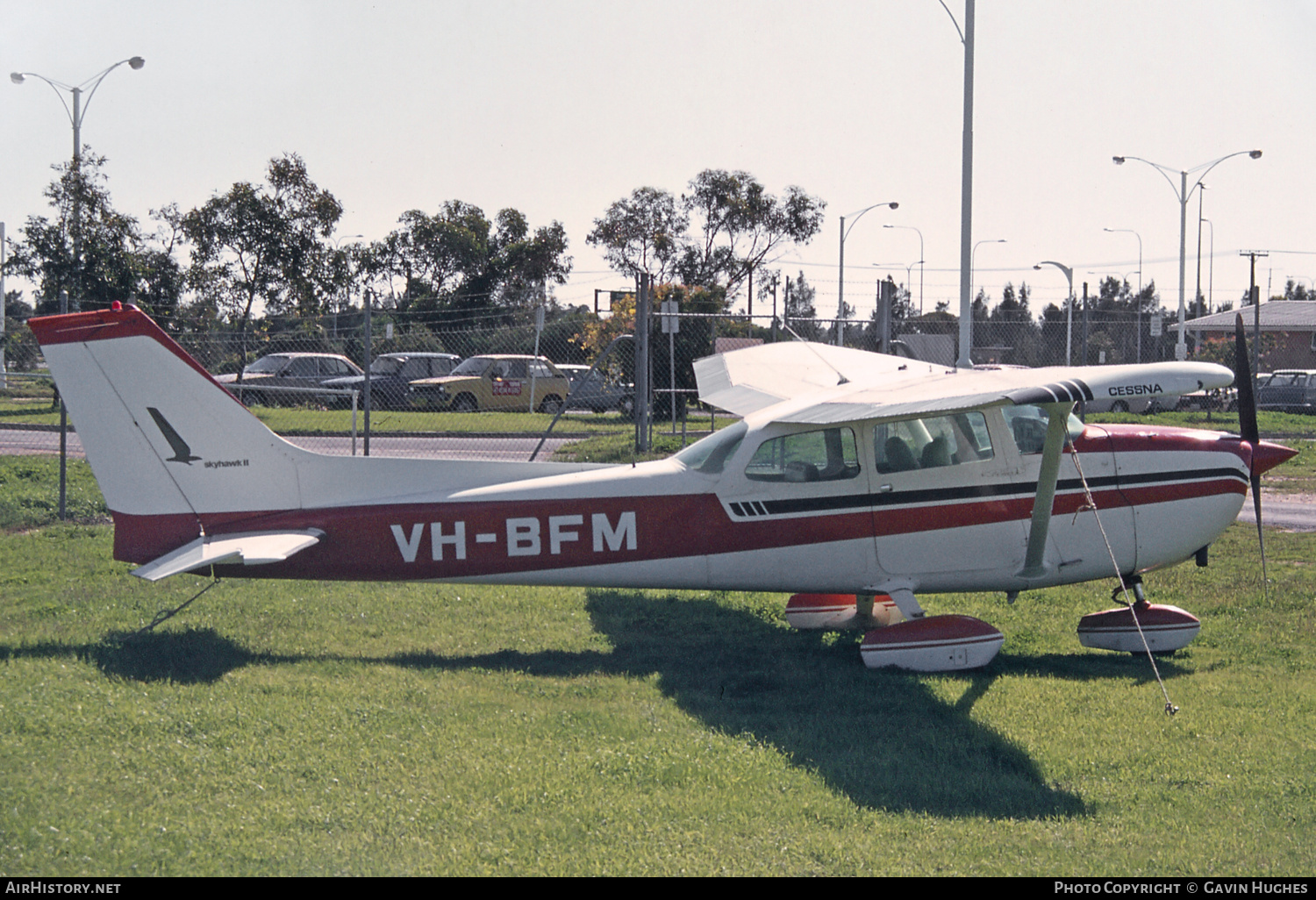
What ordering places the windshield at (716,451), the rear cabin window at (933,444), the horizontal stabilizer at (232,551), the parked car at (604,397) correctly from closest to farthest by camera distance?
the horizontal stabilizer at (232,551)
the rear cabin window at (933,444)
the windshield at (716,451)
the parked car at (604,397)

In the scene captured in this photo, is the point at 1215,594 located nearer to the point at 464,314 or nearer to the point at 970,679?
the point at 970,679

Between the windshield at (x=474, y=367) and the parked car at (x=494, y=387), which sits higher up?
the windshield at (x=474, y=367)

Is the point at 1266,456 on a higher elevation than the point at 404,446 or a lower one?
higher

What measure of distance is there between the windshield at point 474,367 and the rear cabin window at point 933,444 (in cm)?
1961

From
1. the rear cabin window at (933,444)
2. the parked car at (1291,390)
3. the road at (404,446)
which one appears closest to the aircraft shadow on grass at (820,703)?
the rear cabin window at (933,444)

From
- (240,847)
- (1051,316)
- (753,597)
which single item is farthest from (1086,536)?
(1051,316)

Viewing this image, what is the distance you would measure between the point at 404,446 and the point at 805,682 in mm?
12811

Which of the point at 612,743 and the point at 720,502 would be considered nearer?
the point at 612,743

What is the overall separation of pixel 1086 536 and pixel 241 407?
21.2ft

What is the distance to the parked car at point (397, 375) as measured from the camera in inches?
1002

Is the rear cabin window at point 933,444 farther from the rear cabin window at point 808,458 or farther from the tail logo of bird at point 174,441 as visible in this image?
the tail logo of bird at point 174,441

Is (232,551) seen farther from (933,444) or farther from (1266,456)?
(1266,456)

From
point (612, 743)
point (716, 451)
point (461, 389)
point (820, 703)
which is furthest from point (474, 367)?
point (612, 743)

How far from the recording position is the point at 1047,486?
7430mm
